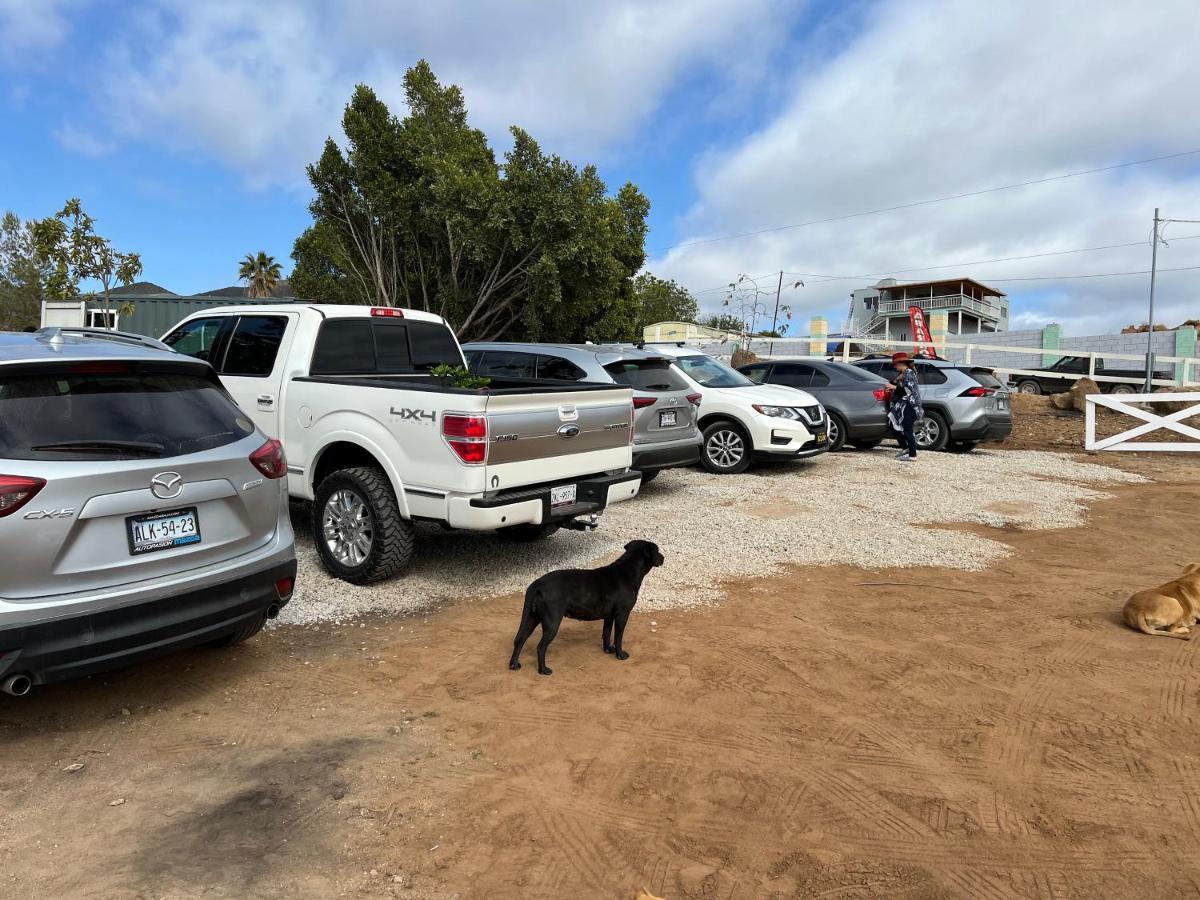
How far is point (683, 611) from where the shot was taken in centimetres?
548

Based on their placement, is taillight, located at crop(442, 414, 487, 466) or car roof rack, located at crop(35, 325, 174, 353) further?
taillight, located at crop(442, 414, 487, 466)

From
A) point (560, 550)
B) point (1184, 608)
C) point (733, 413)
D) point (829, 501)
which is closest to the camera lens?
point (1184, 608)

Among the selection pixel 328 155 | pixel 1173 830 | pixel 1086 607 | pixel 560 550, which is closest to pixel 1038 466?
pixel 1086 607

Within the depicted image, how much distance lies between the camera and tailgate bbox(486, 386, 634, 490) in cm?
527

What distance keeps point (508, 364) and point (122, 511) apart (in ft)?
19.1

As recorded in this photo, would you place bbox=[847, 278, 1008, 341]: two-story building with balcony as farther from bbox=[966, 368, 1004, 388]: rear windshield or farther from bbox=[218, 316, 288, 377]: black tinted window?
bbox=[218, 316, 288, 377]: black tinted window

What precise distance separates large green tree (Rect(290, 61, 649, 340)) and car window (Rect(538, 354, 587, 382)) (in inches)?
443

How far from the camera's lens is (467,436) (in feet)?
16.7

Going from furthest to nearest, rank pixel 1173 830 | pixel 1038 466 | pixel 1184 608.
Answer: pixel 1038 466, pixel 1184 608, pixel 1173 830

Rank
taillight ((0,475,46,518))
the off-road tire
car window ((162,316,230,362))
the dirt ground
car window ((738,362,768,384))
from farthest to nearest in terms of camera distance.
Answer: car window ((738,362,768,384)), car window ((162,316,230,362)), the off-road tire, taillight ((0,475,46,518)), the dirt ground

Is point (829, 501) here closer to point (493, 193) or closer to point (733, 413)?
point (733, 413)

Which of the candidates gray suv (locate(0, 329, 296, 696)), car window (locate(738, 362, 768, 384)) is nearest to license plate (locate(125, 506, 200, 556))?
gray suv (locate(0, 329, 296, 696))

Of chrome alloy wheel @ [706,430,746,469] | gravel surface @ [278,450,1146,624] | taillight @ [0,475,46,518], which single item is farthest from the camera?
chrome alloy wheel @ [706,430,746,469]

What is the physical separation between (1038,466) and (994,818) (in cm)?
1120
